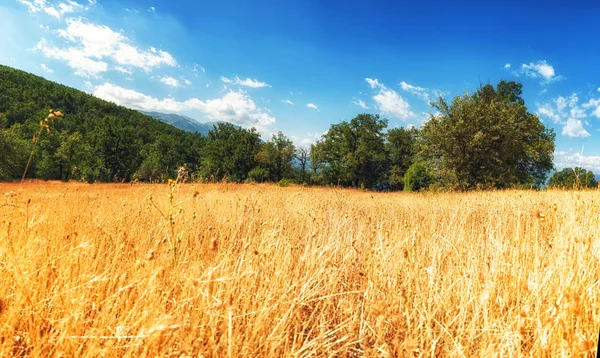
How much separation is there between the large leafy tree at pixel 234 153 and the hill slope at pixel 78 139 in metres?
9.05

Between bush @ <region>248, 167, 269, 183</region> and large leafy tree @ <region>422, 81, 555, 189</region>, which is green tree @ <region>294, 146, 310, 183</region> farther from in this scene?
large leafy tree @ <region>422, 81, 555, 189</region>

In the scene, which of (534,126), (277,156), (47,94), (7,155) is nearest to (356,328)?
(534,126)

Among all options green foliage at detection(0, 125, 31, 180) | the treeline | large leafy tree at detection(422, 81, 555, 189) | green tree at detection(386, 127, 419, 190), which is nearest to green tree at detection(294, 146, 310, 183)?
the treeline

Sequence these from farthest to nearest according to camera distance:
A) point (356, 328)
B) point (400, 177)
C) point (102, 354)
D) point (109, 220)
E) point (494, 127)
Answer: point (400, 177) < point (494, 127) < point (109, 220) < point (356, 328) < point (102, 354)

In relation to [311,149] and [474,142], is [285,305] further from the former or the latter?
[311,149]

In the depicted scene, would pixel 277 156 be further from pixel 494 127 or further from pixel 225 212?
pixel 225 212

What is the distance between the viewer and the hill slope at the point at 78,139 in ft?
182

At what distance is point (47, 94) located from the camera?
87.2 m

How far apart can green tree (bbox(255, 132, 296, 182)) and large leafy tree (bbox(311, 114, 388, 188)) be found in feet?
24.8

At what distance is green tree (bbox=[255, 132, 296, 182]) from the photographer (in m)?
57.6

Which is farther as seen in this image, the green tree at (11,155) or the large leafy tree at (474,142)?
the green tree at (11,155)

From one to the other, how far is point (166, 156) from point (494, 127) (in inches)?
2974

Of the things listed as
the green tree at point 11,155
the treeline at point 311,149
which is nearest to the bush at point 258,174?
the treeline at point 311,149

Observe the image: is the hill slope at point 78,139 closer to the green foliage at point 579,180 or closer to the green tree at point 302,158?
the green tree at point 302,158
